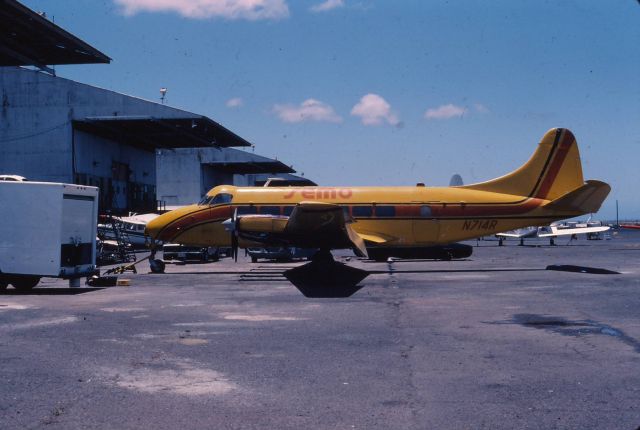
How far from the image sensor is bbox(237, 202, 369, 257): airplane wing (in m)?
23.0

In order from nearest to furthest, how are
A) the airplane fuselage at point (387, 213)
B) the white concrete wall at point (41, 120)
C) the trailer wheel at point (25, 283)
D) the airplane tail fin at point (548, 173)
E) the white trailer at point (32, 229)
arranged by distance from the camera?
1. the white trailer at point (32, 229)
2. the trailer wheel at point (25, 283)
3. the airplane fuselage at point (387, 213)
4. the airplane tail fin at point (548, 173)
5. the white concrete wall at point (41, 120)

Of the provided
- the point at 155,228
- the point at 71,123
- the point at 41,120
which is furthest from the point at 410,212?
the point at 41,120

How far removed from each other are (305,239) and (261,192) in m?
4.81

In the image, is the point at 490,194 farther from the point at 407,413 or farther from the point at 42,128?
the point at 42,128

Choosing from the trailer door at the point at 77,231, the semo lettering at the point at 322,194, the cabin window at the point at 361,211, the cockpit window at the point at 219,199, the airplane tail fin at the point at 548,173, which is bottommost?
the trailer door at the point at 77,231

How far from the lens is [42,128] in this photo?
55469mm

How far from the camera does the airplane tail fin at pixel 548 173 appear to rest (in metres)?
29.5

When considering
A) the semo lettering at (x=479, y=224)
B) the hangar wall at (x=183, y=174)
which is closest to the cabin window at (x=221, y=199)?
the semo lettering at (x=479, y=224)

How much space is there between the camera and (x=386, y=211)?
92.8 ft

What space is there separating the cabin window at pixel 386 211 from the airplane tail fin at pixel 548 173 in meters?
4.20

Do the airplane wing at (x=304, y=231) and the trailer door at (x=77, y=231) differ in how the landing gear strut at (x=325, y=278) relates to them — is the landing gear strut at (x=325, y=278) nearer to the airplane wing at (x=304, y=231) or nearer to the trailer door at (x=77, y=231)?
the airplane wing at (x=304, y=231)

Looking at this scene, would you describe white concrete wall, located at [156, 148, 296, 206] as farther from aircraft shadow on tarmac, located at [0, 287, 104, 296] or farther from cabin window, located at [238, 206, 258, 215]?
aircraft shadow on tarmac, located at [0, 287, 104, 296]

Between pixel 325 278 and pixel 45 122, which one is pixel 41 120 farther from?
pixel 325 278

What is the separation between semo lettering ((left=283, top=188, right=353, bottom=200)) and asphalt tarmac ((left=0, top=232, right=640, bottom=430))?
32.2 feet
